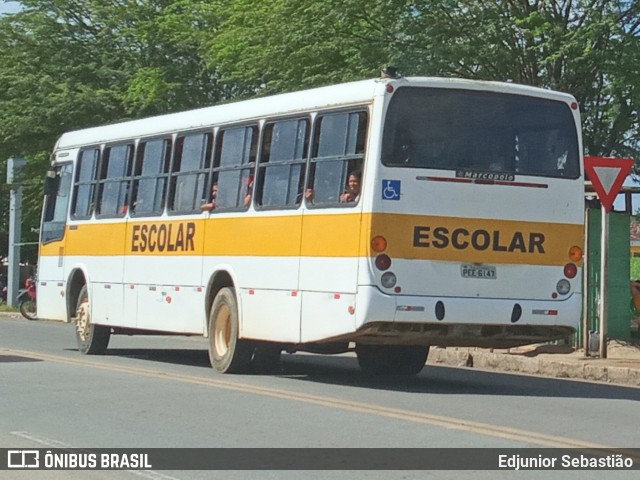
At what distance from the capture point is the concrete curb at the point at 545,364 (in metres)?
15.6

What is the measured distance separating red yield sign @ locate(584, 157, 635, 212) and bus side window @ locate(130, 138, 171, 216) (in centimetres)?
557

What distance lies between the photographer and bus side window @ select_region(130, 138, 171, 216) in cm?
1727

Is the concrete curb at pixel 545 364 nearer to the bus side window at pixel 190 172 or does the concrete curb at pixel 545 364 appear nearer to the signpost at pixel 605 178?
the signpost at pixel 605 178

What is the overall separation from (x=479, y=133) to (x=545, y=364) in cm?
437

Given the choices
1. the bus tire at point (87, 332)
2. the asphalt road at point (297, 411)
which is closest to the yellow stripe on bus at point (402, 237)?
the asphalt road at point (297, 411)

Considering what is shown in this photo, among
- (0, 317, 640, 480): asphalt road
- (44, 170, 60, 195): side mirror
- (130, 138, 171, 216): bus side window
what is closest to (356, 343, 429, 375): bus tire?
(0, 317, 640, 480): asphalt road

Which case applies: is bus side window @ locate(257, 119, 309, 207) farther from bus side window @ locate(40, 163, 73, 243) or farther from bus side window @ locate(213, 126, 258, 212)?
bus side window @ locate(40, 163, 73, 243)

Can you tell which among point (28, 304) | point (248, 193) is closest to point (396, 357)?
point (248, 193)

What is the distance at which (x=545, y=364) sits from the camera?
16.8 meters

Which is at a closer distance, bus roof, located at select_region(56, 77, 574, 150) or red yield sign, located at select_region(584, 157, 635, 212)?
bus roof, located at select_region(56, 77, 574, 150)

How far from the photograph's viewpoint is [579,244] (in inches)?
549

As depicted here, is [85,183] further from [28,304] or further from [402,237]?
[28,304]

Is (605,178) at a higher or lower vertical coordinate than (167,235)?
higher

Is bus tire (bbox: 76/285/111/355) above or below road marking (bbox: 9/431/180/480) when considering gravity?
above
